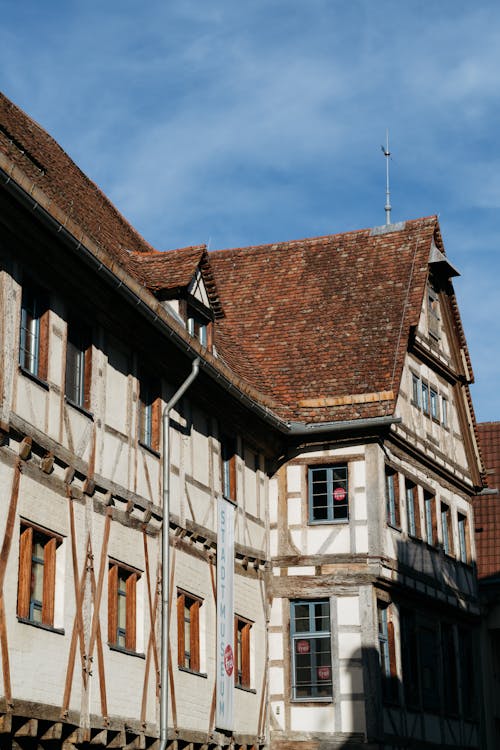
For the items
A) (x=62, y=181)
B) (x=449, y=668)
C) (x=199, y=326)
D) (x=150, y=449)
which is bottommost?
(x=449, y=668)

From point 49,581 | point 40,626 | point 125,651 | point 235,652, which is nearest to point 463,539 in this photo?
point 235,652

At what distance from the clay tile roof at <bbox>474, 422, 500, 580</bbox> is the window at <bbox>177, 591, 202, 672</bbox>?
48.7ft

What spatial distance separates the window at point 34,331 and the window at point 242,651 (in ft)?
25.2

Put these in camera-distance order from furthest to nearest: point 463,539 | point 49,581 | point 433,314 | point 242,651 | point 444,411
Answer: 1. point 463,539
2. point 444,411
3. point 433,314
4. point 242,651
5. point 49,581

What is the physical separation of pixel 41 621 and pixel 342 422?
9862mm

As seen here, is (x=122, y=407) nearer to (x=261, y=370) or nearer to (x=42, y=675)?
(x=42, y=675)

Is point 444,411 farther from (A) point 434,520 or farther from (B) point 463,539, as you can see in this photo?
(B) point 463,539

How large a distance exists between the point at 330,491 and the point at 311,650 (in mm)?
2918

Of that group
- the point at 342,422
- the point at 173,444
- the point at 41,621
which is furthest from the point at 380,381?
the point at 41,621

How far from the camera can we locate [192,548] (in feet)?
65.9

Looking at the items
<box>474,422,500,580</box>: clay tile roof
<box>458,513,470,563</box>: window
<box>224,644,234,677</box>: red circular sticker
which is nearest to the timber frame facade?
<box>458,513,470,563</box>: window

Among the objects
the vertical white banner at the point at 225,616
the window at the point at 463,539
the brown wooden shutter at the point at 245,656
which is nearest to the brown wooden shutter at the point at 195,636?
the vertical white banner at the point at 225,616

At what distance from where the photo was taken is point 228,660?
20547 mm

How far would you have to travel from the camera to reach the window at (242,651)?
21.8 m
